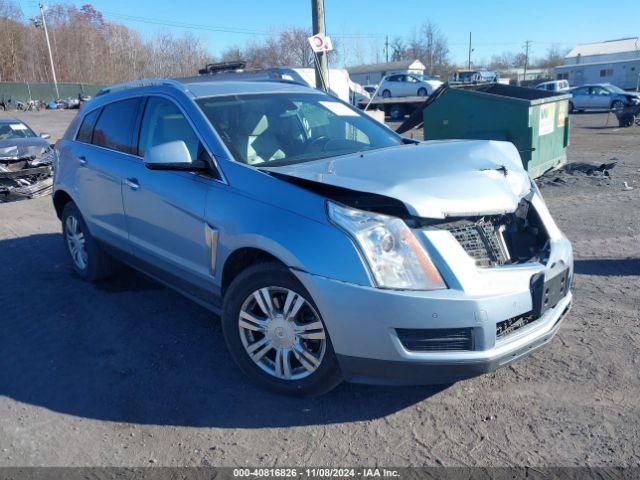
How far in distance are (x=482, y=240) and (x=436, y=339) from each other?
2.14ft

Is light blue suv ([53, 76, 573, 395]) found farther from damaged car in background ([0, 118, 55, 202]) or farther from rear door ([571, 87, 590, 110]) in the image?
rear door ([571, 87, 590, 110])

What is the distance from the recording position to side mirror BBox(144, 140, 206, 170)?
3.67m

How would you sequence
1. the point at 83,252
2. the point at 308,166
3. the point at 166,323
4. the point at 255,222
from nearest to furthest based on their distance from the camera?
the point at 255,222, the point at 308,166, the point at 166,323, the point at 83,252

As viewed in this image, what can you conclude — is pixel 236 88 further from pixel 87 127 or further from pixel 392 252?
pixel 392 252

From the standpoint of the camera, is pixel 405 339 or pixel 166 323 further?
pixel 166 323

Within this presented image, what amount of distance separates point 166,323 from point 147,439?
1.59 meters

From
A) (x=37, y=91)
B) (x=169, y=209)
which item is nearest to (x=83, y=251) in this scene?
(x=169, y=209)

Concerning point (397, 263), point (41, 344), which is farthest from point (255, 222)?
point (41, 344)

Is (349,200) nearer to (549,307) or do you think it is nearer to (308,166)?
(308,166)

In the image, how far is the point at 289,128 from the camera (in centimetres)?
424

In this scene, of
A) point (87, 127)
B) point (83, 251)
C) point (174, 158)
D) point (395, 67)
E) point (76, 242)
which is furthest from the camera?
point (395, 67)

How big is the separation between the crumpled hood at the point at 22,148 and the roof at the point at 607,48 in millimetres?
79697

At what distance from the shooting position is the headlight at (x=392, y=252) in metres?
2.84

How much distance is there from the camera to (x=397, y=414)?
3.23m
